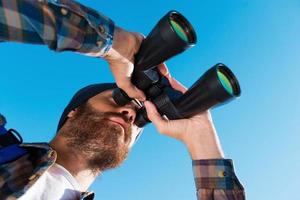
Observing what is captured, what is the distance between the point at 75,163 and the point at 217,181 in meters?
0.87

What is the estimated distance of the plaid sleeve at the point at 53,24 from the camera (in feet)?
3.58

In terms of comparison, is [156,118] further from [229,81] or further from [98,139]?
[98,139]

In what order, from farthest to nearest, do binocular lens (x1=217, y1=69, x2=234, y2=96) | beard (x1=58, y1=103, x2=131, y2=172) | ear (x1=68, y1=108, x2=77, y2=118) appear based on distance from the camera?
ear (x1=68, y1=108, x2=77, y2=118) → beard (x1=58, y1=103, x2=131, y2=172) → binocular lens (x1=217, y1=69, x2=234, y2=96)

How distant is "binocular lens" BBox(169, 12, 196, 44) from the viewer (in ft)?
4.31

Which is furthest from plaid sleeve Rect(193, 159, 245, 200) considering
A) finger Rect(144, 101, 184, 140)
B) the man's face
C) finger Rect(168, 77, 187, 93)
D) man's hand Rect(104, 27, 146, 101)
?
the man's face

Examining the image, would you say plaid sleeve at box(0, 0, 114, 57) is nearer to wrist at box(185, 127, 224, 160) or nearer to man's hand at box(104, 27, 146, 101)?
man's hand at box(104, 27, 146, 101)

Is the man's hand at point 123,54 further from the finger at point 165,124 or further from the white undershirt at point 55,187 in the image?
the white undershirt at point 55,187

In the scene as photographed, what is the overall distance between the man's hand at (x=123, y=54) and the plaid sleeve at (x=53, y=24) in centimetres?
8

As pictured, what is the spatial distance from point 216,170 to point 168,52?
1.92 feet

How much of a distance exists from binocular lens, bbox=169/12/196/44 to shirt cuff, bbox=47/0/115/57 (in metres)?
0.22

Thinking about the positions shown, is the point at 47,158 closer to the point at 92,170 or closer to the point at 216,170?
the point at 92,170

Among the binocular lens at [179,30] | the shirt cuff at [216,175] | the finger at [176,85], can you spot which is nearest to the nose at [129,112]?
the finger at [176,85]

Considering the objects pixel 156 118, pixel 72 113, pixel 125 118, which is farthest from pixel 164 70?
pixel 72 113

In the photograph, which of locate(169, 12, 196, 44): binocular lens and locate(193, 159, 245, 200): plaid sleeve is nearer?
locate(169, 12, 196, 44): binocular lens
